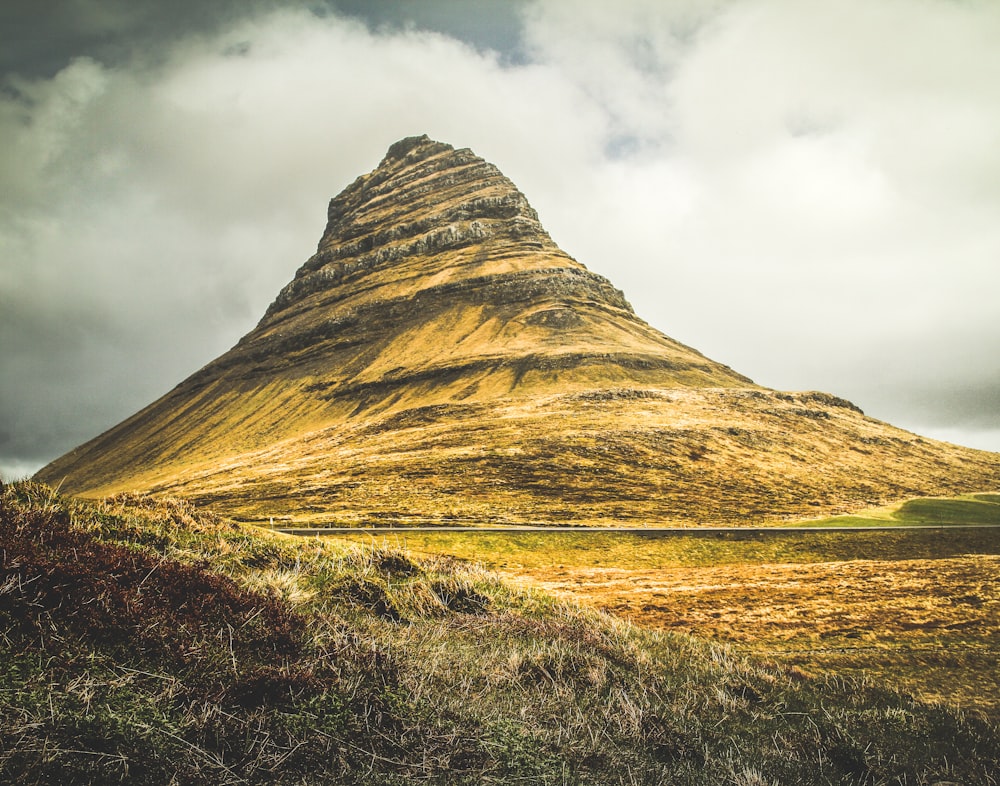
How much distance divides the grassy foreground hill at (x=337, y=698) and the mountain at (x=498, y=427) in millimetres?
38247

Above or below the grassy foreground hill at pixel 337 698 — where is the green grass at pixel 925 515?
below

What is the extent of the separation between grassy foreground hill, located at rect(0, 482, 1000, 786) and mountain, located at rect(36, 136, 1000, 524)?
1506 inches

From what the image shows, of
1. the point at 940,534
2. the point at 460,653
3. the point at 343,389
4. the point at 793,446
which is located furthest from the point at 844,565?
the point at 343,389

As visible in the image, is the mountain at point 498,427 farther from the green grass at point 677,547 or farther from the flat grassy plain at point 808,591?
the flat grassy plain at point 808,591

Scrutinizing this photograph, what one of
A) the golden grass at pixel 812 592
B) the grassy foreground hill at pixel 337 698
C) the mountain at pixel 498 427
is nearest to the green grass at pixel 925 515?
the mountain at pixel 498 427

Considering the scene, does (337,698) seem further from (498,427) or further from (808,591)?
(498,427)

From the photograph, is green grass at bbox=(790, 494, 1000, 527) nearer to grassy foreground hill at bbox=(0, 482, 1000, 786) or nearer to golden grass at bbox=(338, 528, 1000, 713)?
golden grass at bbox=(338, 528, 1000, 713)

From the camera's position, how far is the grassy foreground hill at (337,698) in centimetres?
401

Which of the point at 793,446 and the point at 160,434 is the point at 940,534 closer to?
the point at 793,446

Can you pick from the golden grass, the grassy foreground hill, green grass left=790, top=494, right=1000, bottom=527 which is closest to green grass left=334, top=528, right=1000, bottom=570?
the golden grass

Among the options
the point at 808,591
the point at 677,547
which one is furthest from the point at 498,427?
the point at 808,591

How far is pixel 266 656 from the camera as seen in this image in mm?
5473

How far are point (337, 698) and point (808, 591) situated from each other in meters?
19.5

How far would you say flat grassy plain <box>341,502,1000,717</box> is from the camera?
10786 mm
